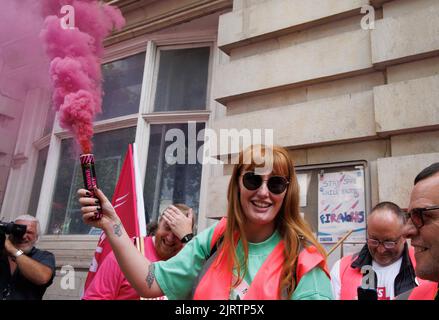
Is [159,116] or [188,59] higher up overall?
[188,59]

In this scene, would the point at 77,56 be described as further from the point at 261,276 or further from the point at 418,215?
the point at 418,215

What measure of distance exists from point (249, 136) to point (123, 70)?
3.07 m

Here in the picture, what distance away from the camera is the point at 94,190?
6.72ft

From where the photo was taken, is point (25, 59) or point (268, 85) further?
point (25, 59)

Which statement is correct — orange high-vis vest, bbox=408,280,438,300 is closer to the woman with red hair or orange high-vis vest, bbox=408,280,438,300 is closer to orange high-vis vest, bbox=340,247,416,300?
the woman with red hair

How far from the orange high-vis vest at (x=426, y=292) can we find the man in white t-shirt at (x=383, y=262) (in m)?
0.89

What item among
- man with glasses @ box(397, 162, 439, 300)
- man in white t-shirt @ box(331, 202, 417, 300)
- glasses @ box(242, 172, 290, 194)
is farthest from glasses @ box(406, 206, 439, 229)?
man in white t-shirt @ box(331, 202, 417, 300)

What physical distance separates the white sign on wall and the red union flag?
1.73 m

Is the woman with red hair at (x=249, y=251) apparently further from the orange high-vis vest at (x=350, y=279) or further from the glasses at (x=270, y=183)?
the orange high-vis vest at (x=350, y=279)

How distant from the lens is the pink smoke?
3244 mm

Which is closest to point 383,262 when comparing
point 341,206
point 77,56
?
point 341,206

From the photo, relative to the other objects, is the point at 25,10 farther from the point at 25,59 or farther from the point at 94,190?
the point at 94,190

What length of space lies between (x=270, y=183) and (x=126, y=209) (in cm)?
227
